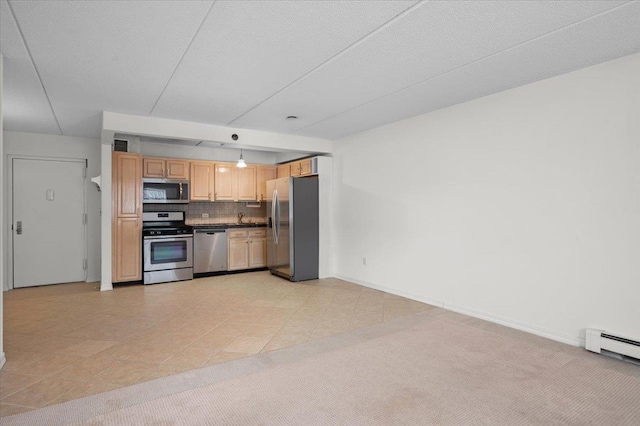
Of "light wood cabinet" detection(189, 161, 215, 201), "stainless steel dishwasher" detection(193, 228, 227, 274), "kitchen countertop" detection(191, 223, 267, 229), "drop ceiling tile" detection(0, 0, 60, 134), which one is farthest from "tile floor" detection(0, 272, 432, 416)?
"drop ceiling tile" detection(0, 0, 60, 134)

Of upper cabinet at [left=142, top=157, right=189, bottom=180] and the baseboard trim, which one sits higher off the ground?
upper cabinet at [left=142, top=157, right=189, bottom=180]

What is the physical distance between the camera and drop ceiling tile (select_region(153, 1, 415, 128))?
85.7 inches

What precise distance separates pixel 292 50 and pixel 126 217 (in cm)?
417

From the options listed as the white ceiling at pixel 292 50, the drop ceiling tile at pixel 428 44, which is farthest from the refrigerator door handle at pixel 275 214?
the drop ceiling tile at pixel 428 44

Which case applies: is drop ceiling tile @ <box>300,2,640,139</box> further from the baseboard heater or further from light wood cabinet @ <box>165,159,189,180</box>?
light wood cabinet @ <box>165,159,189,180</box>

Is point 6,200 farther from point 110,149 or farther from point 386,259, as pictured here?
point 386,259

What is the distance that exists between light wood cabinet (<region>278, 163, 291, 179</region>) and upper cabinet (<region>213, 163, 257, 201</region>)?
520 mm

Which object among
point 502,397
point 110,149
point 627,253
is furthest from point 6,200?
point 627,253

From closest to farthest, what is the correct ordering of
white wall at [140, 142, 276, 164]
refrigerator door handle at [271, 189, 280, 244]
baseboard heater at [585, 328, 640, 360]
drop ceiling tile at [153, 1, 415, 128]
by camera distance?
drop ceiling tile at [153, 1, 415, 128] < baseboard heater at [585, 328, 640, 360] < refrigerator door handle at [271, 189, 280, 244] < white wall at [140, 142, 276, 164]

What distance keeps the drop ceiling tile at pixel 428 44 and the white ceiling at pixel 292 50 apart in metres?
0.01

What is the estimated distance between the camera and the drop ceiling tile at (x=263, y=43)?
218cm

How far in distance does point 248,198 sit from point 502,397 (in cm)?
569

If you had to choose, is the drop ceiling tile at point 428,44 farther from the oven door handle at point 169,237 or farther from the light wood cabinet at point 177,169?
the oven door handle at point 169,237

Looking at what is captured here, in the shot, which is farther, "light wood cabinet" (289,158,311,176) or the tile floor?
"light wood cabinet" (289,158,311,176)
